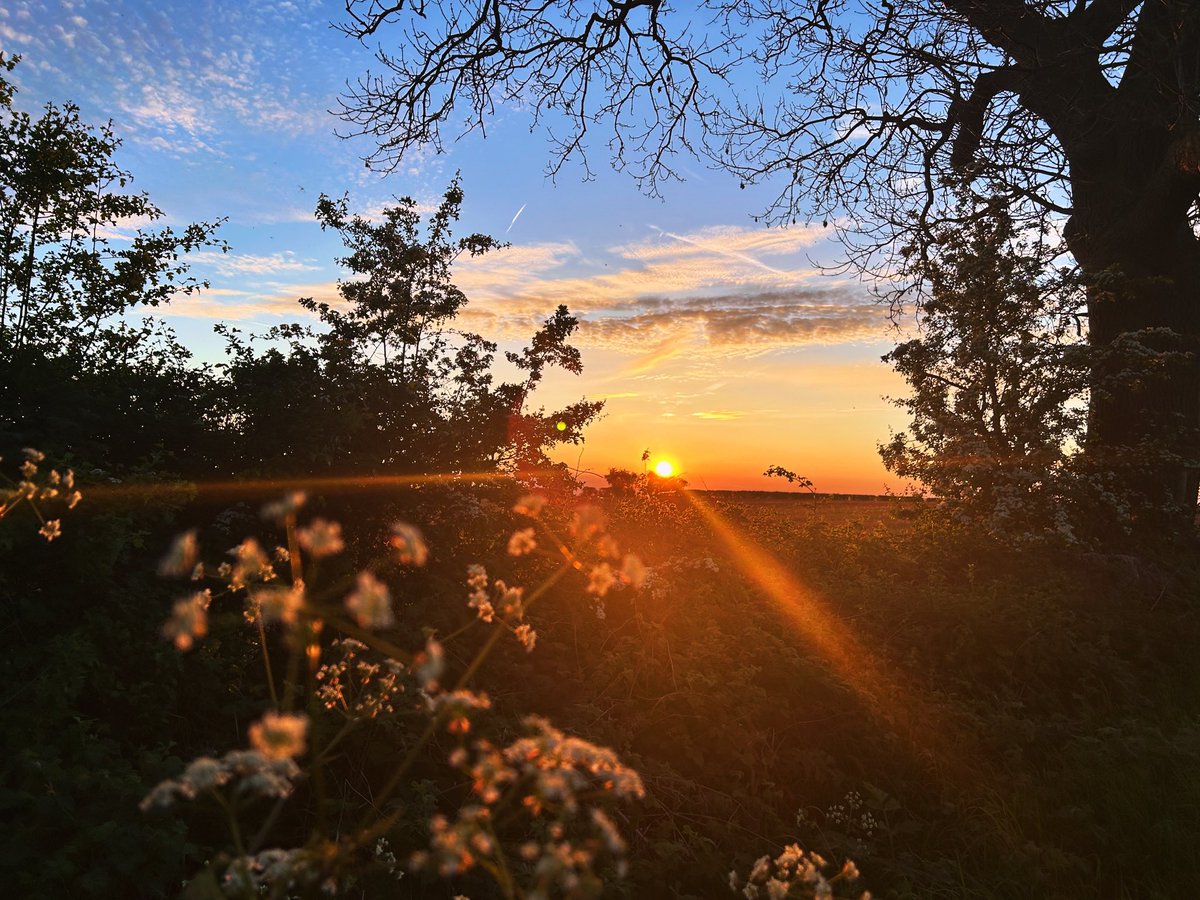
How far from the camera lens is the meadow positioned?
2.72 metres

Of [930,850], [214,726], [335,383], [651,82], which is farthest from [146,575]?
[651,82]

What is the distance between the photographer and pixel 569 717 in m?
4.73

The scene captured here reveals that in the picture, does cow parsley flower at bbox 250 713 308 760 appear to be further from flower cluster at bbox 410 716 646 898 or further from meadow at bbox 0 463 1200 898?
flower cluster at bbox 410 716 646 898

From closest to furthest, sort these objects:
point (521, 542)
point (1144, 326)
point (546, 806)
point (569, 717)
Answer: point (546, 806) → point (521, 542) → point (569, 717) → point (1144, 326)

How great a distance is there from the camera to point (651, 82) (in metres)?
8.61

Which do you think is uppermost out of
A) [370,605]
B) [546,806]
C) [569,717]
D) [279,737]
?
[370,605]

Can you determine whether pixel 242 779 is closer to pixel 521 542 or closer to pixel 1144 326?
pixel 521 542

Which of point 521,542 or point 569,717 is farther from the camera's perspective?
point 569,717

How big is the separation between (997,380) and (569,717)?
9043mm

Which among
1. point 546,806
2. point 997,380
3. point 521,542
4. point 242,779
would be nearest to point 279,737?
point 242,779

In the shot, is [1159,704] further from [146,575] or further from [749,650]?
[146,575]

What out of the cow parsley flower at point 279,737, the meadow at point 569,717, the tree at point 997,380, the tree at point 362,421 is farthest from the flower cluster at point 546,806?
the tree at point 997,380

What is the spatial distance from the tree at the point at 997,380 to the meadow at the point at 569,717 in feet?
8.82

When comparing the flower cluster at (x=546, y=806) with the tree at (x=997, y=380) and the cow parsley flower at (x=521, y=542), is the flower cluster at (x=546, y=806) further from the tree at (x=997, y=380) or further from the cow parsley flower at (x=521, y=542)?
the tree at (x=997, y=380)
